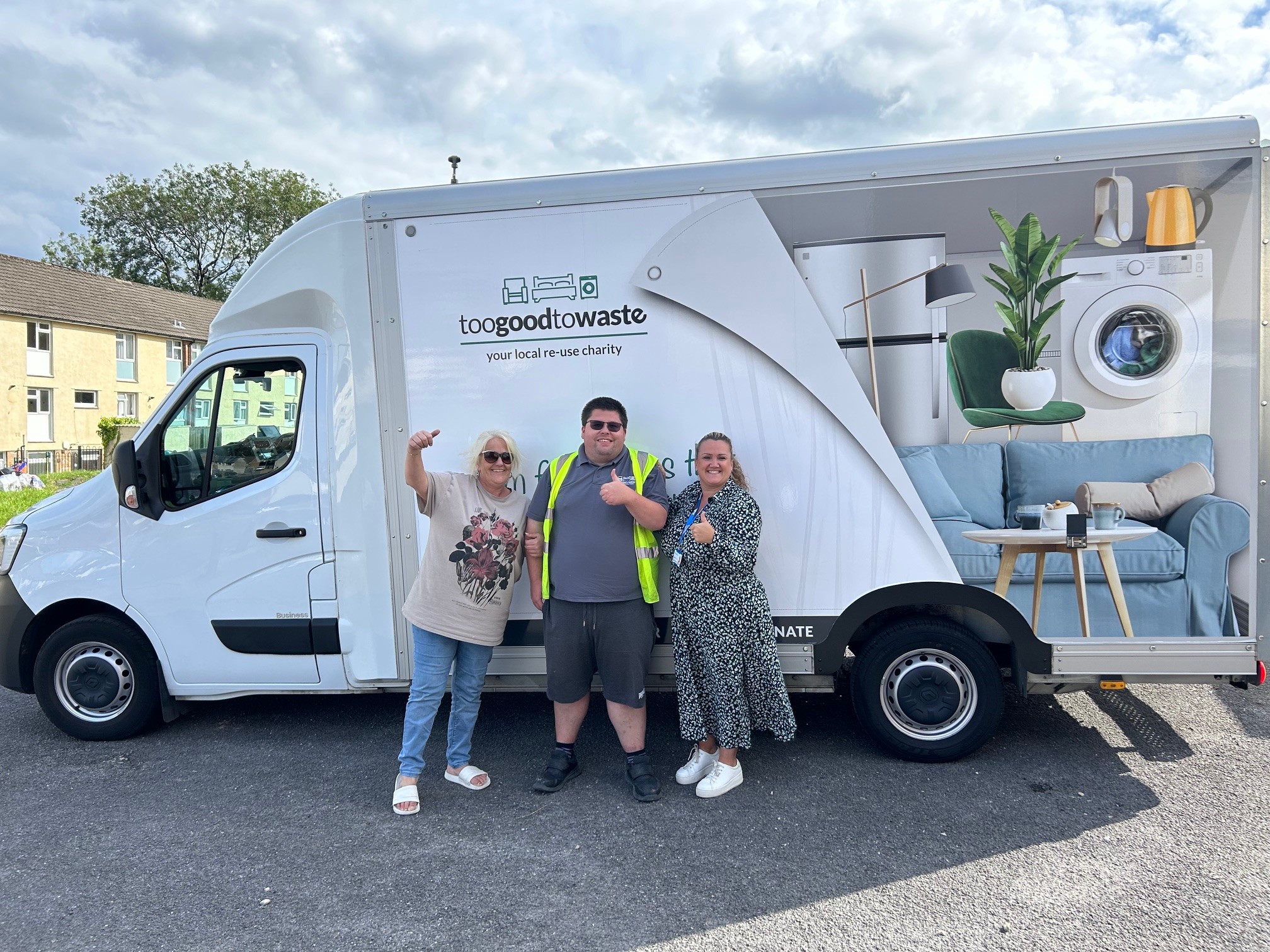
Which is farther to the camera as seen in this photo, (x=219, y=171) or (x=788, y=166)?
(x=219, y=171)

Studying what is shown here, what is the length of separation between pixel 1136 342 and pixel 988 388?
24.3 inches

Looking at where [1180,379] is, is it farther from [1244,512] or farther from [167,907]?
[167,907]

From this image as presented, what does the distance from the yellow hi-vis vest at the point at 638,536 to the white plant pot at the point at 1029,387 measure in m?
1.58

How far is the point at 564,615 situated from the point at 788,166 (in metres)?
2.21

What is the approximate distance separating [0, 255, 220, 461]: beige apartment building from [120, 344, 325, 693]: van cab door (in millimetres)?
21893

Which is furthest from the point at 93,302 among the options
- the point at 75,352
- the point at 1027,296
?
the point at 1027,296

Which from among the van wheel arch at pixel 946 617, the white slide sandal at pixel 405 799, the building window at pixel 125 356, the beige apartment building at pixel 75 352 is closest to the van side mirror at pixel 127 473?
the white slide sandal at pixel 405 799

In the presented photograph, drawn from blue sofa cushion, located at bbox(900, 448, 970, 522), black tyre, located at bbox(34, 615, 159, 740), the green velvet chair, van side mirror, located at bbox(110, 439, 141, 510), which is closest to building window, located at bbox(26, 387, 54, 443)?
black tyre, located at bbox(34, 615, 159, 740)

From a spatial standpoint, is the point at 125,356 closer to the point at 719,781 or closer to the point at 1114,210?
the point at 719,781

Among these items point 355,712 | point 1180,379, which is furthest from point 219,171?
point 1180,379

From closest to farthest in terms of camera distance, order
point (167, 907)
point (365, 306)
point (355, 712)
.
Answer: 1. point (167, 907)
2. point (365, 306)
3. point (355, 712)

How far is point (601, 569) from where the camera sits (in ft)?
11.8

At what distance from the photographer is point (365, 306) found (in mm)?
3934

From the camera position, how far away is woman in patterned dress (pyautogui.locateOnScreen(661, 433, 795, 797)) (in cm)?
351
